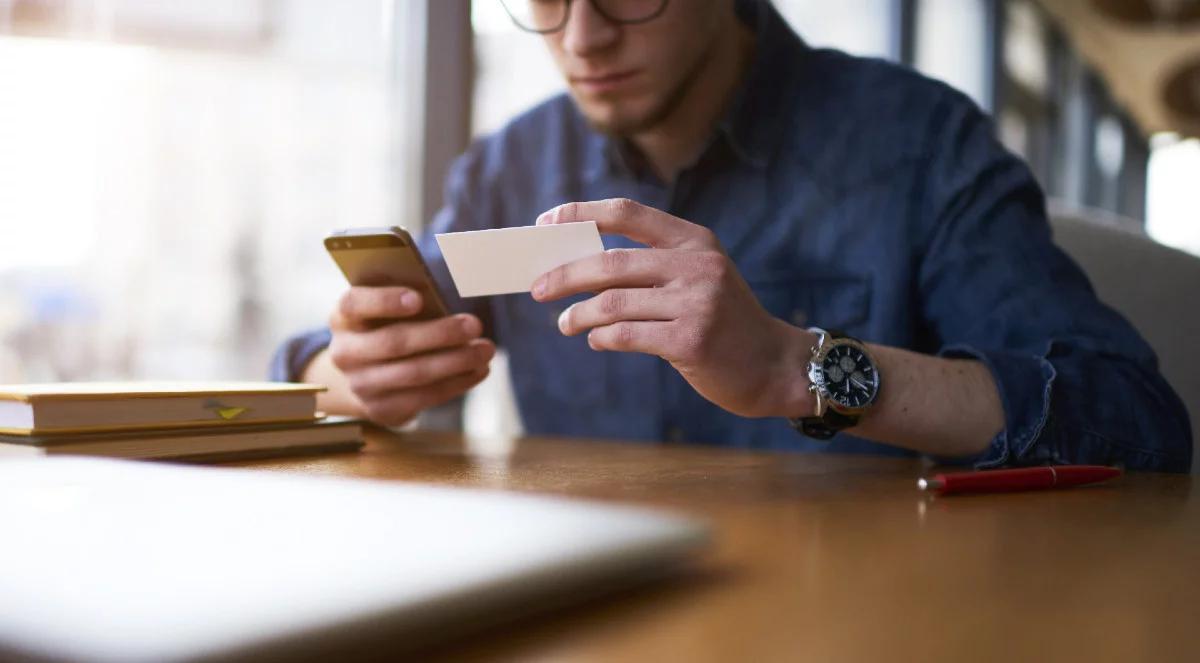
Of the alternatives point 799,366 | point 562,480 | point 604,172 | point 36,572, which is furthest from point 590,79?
point 36,572

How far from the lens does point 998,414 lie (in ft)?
3.09

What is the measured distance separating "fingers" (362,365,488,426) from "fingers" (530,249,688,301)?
0.32m

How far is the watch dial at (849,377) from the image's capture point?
2.84 feet

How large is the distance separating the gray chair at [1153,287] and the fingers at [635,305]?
31.1 inches

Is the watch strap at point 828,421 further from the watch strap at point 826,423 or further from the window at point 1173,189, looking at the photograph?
the window at point 1173,189

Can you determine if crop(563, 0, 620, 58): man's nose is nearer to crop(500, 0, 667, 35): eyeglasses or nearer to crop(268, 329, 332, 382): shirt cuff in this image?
crop(500, 0, 667, 35): eyeglasses

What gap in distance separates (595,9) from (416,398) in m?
0.55

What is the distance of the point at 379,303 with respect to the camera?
104 cm

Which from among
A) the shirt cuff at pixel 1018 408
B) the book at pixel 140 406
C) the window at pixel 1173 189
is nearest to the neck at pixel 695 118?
the shirt cuff at pixel 1018 408

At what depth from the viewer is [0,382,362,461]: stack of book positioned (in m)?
0.80

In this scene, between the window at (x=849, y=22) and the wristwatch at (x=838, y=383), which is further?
the window at (x=849, y=22)

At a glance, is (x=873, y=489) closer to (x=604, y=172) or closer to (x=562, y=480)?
(x=562, y=480)

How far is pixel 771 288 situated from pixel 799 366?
1.79ft

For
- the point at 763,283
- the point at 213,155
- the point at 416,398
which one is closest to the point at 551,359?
the point at 763,283
